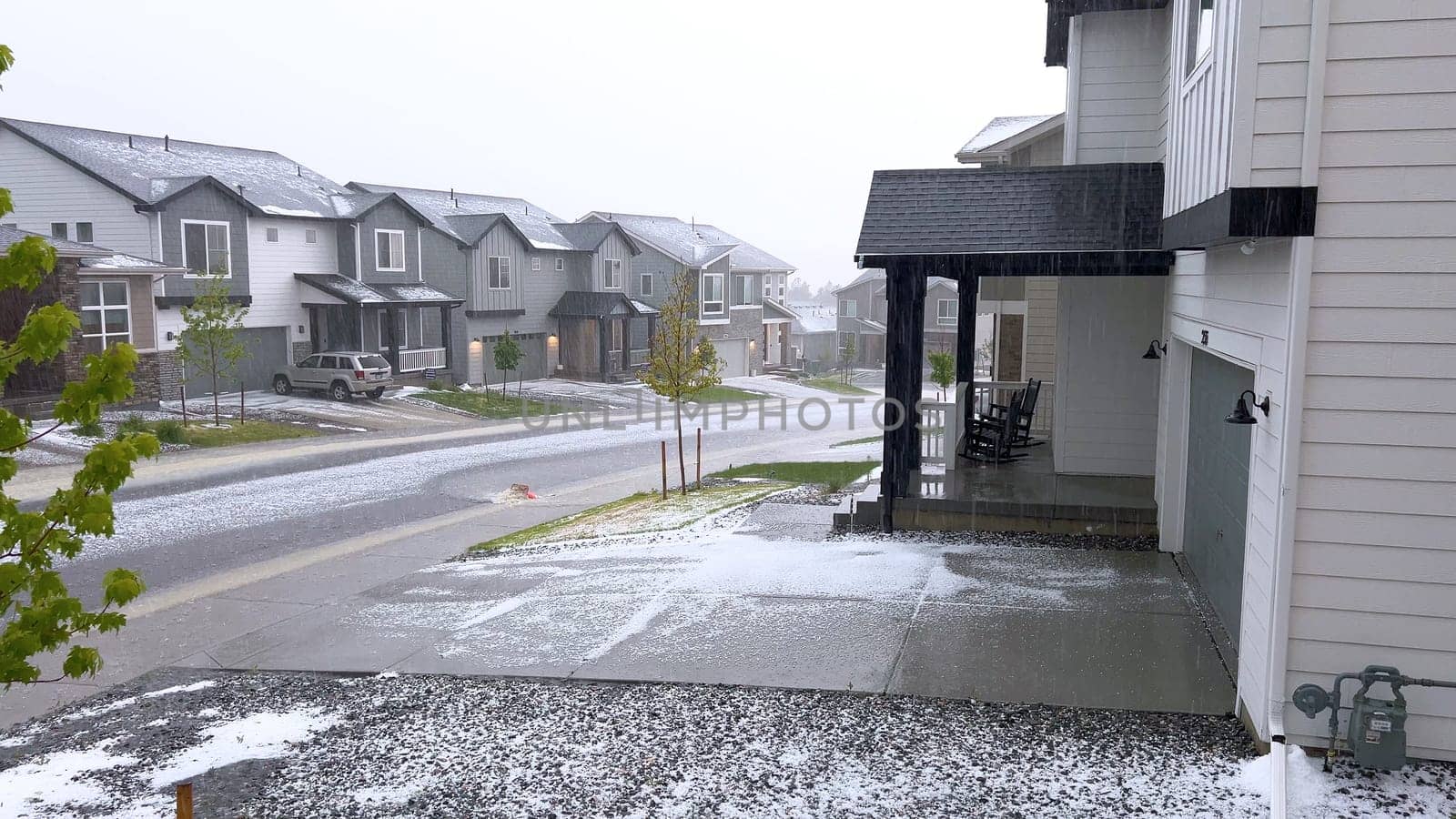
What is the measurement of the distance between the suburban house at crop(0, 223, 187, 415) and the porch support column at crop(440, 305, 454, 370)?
9.51 m

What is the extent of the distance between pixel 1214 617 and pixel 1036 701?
2278mm

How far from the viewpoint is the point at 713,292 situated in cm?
4641

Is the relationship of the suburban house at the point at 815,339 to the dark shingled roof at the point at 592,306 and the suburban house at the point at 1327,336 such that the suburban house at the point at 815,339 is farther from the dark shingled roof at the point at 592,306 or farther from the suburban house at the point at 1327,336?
the suburban house at the point at 1327,336

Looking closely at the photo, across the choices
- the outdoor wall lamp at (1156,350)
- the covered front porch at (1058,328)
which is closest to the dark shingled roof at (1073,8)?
the covered front porch at (1058,328)

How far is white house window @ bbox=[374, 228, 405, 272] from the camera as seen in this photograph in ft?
112

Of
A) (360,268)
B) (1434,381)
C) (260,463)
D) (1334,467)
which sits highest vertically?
(360,268)

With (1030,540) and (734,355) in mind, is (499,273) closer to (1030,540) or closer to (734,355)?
(734,355)

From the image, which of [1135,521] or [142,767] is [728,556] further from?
[142,767]

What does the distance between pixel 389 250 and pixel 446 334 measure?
3.28m

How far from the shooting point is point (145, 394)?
26281mm

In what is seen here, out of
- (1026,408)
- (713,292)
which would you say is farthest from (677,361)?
(713,292)

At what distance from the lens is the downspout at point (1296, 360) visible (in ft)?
17.1

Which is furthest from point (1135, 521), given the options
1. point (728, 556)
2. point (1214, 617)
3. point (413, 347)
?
point (413, 347)

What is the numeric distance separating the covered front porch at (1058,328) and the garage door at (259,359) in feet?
75.1
